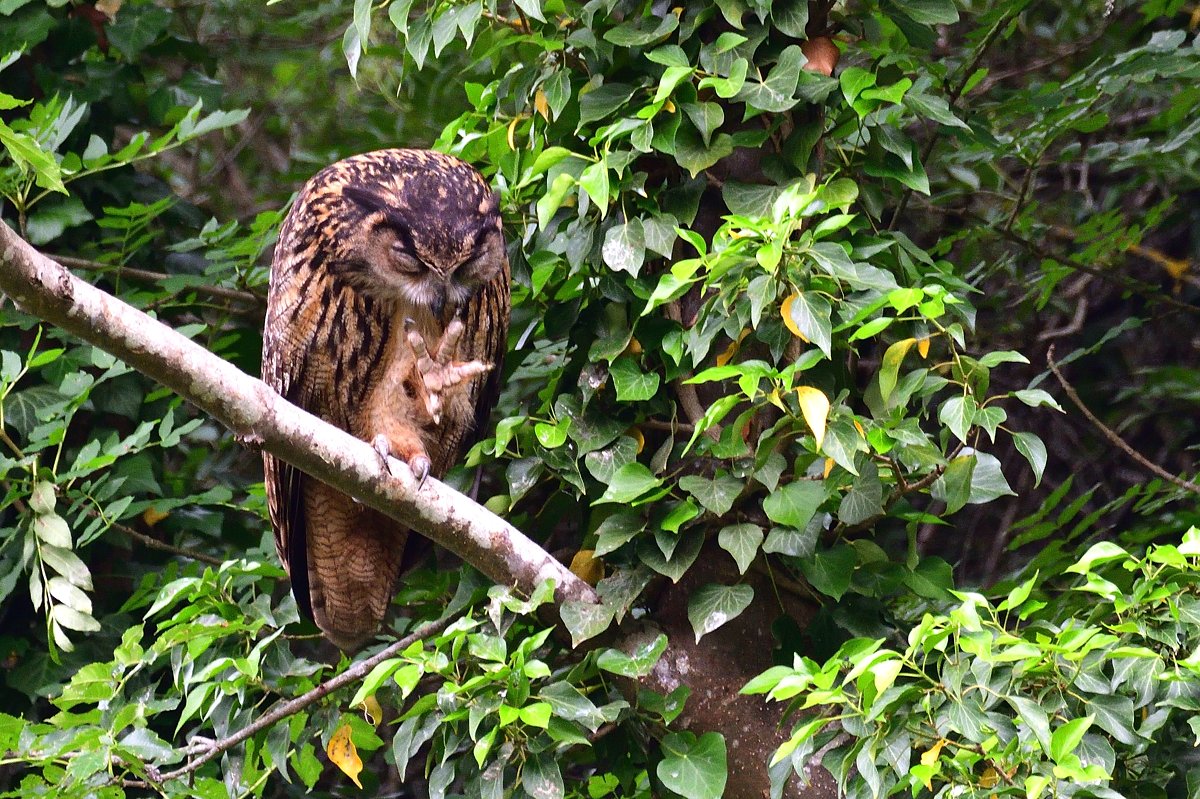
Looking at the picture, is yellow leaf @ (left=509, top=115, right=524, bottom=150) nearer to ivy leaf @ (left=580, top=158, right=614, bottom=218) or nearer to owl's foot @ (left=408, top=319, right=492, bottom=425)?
owl's foot @ (left=408, top=319, right=492, bottom=425)

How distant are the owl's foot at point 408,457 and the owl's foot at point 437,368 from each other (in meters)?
0.11

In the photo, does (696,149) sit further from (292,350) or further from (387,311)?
(292,350)

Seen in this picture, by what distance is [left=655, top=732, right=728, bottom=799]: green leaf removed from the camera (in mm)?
2174

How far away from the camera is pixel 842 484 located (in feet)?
7.16

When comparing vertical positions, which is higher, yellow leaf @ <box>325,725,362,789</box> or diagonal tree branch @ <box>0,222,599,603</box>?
diagonal tree branch @ <box>0,222,599,603</box>

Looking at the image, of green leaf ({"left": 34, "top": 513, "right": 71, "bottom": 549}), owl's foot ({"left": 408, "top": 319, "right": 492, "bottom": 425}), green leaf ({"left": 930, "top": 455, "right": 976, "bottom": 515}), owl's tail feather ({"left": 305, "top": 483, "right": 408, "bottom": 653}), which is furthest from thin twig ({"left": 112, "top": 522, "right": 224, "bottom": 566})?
green leaf ({"left": 930, "top": 455, "right": 976, "bottom": 515})

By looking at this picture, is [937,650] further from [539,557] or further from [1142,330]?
[1142,330]

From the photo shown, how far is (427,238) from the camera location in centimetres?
271

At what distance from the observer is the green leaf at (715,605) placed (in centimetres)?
223

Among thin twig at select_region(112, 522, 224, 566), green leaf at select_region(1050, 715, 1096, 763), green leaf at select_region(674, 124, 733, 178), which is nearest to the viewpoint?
green leaf at select_region(1050, 715, 1096, 763)

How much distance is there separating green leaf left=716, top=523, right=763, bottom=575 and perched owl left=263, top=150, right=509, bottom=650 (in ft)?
2.23

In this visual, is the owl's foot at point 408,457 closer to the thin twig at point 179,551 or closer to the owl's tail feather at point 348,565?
the owl's tail feather at point 348,565

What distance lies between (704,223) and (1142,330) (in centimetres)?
235

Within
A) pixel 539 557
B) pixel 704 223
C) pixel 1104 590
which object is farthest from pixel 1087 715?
pixel 704 223
